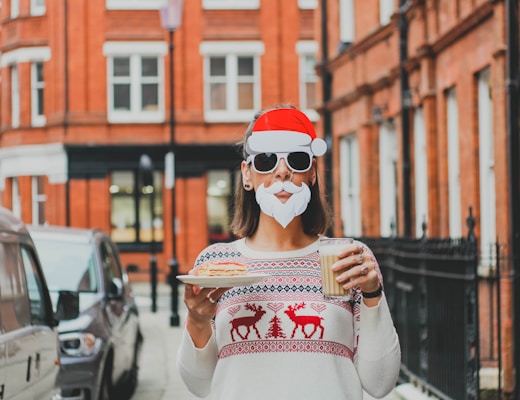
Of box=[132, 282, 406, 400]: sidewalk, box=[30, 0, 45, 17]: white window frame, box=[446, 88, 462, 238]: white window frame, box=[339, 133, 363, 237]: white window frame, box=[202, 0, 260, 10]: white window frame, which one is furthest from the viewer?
box=[30, 0, 45, 17]: white window frame

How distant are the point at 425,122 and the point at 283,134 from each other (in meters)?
13.7

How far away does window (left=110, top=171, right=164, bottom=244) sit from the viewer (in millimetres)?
40625

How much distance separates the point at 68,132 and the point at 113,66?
2.70 meters

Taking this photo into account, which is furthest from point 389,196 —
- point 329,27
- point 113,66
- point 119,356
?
point 113,66

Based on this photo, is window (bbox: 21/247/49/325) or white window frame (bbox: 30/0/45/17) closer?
window (bbox: 21/247/49/325)

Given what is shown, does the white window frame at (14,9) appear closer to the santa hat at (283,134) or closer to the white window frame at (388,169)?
the white window frame at (388,169)

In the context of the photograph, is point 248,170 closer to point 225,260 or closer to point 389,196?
point 225,260

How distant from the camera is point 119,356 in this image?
38.1ft

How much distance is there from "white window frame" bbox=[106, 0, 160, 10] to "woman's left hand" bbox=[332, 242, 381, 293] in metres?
37.9

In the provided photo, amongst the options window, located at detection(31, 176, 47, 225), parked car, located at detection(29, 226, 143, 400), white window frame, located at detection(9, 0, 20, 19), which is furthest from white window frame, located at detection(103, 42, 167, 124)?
parked car, located at detection(29, 226, 143, 400)

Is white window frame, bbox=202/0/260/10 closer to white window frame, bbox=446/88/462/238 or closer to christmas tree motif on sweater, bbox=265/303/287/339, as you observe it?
white window frame, bbox=446/88/462/238

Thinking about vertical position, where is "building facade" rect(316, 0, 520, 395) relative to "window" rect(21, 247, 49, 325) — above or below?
above

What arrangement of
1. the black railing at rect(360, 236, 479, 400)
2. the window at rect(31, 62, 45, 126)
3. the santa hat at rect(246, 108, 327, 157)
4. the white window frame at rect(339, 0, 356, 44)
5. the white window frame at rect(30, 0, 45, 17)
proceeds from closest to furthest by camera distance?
the santa hat at rect(246, 108, 327, 157), the black railing at rect(360, 236, 479, 400), the white window frame at rect(339, 0, 356, 44), the window at rect(31, 62, 45, 126), the white window frame at rect(30, 0, 45, 17)

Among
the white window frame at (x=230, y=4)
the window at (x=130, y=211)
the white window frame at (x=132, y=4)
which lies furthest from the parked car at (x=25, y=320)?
the white window frame at (x=230, y=4)
